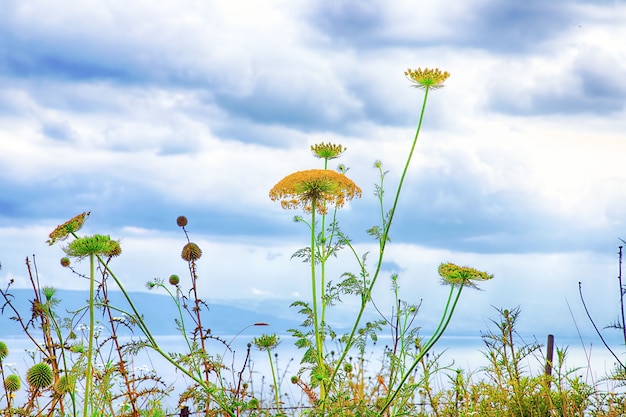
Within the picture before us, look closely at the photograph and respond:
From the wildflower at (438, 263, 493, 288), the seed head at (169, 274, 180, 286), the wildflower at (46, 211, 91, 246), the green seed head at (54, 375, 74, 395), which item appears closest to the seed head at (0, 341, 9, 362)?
the green seed head at (54, 375, 74, 395)

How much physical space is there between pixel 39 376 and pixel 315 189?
9.23 feet

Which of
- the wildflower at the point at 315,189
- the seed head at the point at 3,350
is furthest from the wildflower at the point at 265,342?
the seed head at the point at 3,350

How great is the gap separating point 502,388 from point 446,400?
1.53ft

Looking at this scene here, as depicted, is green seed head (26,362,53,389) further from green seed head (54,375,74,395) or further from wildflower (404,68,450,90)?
wildflower (404,68,450,90)

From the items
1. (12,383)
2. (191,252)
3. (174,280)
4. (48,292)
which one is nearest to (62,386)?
(48,292)

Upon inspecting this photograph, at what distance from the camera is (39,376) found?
18.8 ft

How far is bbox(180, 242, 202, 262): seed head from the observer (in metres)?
6.43

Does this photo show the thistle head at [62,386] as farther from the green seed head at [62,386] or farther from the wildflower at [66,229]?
the wildflower at [66,229]

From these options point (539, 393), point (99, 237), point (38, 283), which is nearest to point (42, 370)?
point (38, 283)

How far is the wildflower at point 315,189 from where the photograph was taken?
15.6ft

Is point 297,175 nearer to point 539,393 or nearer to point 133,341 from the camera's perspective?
point 133,341

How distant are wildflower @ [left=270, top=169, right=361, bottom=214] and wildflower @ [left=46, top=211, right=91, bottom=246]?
128cm

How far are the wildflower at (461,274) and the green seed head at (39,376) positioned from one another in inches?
132

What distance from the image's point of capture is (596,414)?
5.59m
